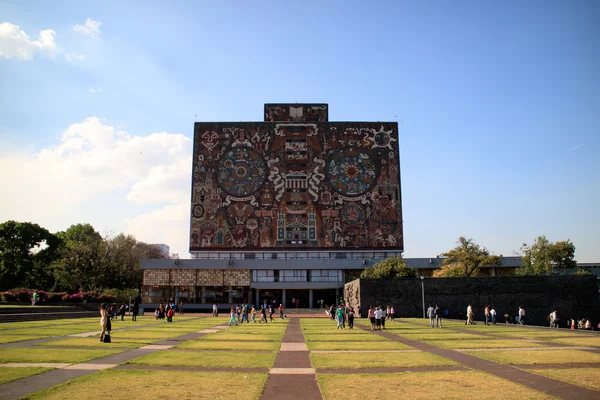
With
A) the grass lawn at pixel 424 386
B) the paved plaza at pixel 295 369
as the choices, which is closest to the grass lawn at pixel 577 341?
the paved plaza at pixel 295 369

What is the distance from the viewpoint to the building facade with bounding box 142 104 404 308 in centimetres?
7694

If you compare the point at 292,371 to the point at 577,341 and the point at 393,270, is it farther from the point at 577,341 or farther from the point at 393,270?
the point at 393,270

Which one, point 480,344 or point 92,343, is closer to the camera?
point 92,343

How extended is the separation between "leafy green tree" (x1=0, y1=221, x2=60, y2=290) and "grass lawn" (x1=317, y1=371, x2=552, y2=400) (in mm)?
76021

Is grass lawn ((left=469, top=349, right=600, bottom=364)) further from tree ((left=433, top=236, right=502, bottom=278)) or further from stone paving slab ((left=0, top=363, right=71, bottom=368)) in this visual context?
tree ((left=433, top=236, right=502, bottom=278))

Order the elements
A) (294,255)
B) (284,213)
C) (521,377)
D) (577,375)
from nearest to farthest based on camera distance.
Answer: (521,377)
(577,375)
(284,213)
(294,255)

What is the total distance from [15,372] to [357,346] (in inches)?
542

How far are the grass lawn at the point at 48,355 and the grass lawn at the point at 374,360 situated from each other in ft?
27.3

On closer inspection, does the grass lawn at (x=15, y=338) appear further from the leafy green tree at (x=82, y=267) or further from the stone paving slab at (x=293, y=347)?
the leafy green tree at (x=82, y=267)

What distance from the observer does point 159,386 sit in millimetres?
12305

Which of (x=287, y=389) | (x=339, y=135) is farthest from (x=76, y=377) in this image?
(x=339, y=135)

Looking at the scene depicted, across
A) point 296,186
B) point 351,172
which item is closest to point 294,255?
point 296,186

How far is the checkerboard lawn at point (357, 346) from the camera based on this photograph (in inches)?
818

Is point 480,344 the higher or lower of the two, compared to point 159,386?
lower
